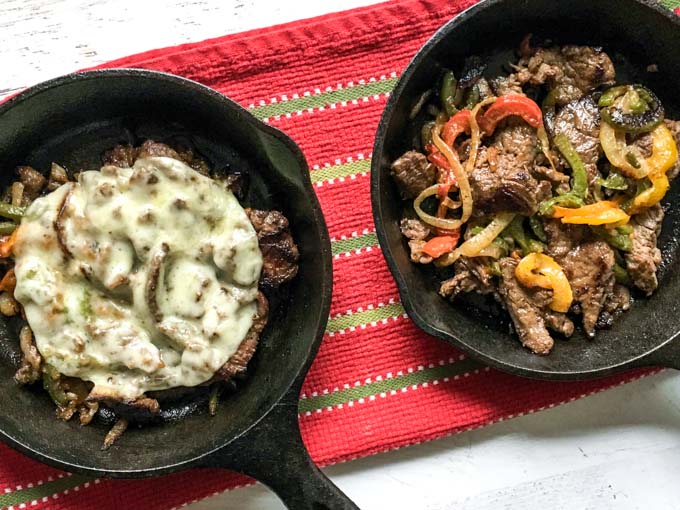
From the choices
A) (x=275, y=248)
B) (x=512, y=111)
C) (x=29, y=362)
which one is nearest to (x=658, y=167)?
(x=512, y=111)

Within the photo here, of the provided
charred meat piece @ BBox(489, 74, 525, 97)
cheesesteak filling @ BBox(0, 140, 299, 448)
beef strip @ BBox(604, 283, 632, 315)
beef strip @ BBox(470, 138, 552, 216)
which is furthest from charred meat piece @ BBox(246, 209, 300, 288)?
beef strip @ BBox(604, 283, 632, 315)

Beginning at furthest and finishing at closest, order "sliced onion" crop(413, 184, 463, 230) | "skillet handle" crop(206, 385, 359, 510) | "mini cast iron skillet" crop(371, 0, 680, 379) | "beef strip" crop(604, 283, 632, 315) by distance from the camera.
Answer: "beef strip" crop(604, 283, 632, 315)
"sliced onion" crop(413, 184, 463, 230)
"mini cast iron skillet" crop(371, 0, 680, 379)
"skillet handle" crop(206, 385, 359, 510)

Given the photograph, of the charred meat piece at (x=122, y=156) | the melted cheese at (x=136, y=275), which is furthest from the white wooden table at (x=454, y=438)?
the melted cheese at (x=136, y=275)

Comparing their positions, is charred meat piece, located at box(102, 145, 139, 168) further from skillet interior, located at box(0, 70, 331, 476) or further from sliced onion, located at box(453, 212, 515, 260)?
sliced onion, located at box(453, 212, 515, 260)

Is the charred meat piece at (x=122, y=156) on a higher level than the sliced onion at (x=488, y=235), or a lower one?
higher

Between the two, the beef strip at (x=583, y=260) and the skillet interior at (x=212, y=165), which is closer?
the skillet interior at (x=212, y=165)

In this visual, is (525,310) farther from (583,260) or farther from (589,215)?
(589,215)

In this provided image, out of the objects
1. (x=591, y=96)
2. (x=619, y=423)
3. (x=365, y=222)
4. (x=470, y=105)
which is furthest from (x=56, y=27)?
(x=619, y=423)

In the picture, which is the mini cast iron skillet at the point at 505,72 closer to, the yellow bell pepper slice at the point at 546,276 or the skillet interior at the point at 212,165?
the yellow bell pepper slice at the point at 546,276
